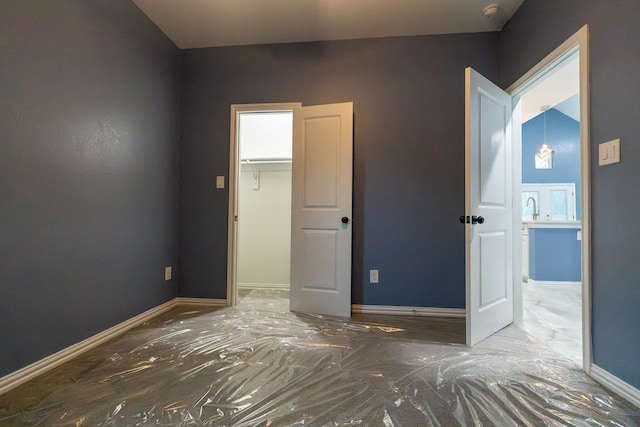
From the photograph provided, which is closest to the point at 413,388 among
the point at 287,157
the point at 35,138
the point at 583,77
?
the point at 583,77

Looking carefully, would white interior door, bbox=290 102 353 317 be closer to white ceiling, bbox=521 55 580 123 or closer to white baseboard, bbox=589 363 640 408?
white baseboard, bbox=589 363 640 408

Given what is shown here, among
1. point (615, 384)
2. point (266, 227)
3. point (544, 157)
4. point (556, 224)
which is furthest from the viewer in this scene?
point (544, 157)

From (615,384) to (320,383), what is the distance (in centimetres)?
147

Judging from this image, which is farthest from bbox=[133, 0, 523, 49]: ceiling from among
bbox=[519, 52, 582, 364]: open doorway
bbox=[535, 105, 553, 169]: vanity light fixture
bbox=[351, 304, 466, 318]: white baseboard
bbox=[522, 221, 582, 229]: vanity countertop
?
bbox=[535, 105, 553, 169]: vanity light fixture

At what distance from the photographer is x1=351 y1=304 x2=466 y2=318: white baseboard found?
97.0 inches

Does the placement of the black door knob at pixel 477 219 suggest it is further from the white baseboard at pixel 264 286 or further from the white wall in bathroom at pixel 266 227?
the white baseboard at pixel 264 286

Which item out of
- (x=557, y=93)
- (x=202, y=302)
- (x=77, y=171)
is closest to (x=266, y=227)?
(x=202, y=302)

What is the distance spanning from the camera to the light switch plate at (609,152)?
1.39 meters

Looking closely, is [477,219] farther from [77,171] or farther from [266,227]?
[77,171]

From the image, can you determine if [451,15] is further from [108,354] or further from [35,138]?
[108,354]

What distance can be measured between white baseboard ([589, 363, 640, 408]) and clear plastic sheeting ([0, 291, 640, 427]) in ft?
0.16

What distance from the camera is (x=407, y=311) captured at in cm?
249

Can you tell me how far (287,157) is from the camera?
3365 millimetres

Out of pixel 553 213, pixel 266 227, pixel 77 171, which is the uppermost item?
pixel 77 171
